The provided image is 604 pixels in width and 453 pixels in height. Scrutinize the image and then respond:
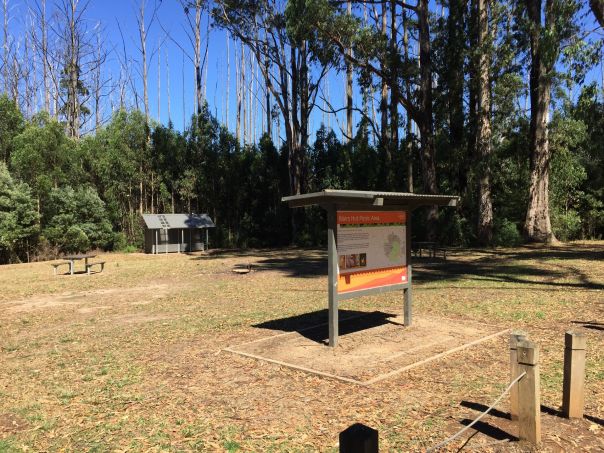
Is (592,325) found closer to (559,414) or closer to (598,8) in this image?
(559,414)

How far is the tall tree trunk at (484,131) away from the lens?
838 inches

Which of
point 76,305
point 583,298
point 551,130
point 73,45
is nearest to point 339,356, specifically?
point 583,298

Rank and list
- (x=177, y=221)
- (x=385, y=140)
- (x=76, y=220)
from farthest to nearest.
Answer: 1. (x=385, y=140)
2. (x=177, y=221)
3. (x=76, y=220)

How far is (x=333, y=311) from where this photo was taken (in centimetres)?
628

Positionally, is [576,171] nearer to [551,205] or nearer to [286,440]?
[551,205]

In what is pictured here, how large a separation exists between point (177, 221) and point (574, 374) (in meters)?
23.7

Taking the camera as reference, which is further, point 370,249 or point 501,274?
point 501,274

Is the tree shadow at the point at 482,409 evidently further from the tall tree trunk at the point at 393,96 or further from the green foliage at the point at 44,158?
the green foliage at the point at 44,158

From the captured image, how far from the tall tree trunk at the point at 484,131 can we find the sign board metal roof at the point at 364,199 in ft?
51.2

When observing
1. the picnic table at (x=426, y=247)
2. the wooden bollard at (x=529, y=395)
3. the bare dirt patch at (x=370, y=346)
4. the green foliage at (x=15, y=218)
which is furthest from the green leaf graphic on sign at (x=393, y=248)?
the green foliage at (x=15, y=218)

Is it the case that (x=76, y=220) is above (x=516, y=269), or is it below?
above

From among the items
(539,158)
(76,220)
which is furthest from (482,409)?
(76,220)

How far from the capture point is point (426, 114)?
2239cm

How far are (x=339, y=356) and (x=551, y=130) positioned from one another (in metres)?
19.5
